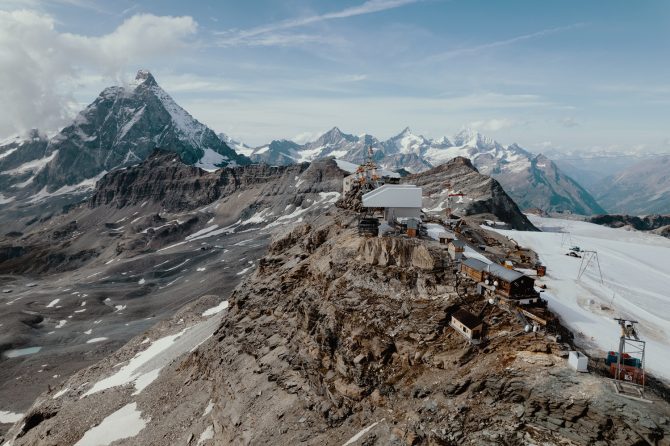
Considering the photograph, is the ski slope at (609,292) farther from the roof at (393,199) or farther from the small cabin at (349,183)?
the small cabin at (349,183)

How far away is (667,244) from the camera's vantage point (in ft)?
347

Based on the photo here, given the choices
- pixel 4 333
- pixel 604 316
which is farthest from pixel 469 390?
pixel 4 333

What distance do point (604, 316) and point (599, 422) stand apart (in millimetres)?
18597

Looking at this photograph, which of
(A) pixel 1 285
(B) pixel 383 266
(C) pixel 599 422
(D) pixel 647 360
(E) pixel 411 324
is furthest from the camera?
(A) pixel 1 285

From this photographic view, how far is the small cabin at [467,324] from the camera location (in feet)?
97.6

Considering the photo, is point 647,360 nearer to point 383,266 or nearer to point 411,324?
→ point 411,324

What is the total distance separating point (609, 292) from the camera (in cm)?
4419

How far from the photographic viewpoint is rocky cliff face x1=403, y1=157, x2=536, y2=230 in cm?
12362

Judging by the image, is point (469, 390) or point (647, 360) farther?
point (647, 360)

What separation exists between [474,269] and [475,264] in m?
0.57

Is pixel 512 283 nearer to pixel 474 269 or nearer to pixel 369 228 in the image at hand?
pixel 474 269

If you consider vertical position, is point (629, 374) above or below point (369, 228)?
below

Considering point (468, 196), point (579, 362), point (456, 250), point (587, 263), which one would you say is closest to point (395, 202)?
point (456, 250)

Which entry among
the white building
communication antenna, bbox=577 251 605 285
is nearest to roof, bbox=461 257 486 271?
the white building
